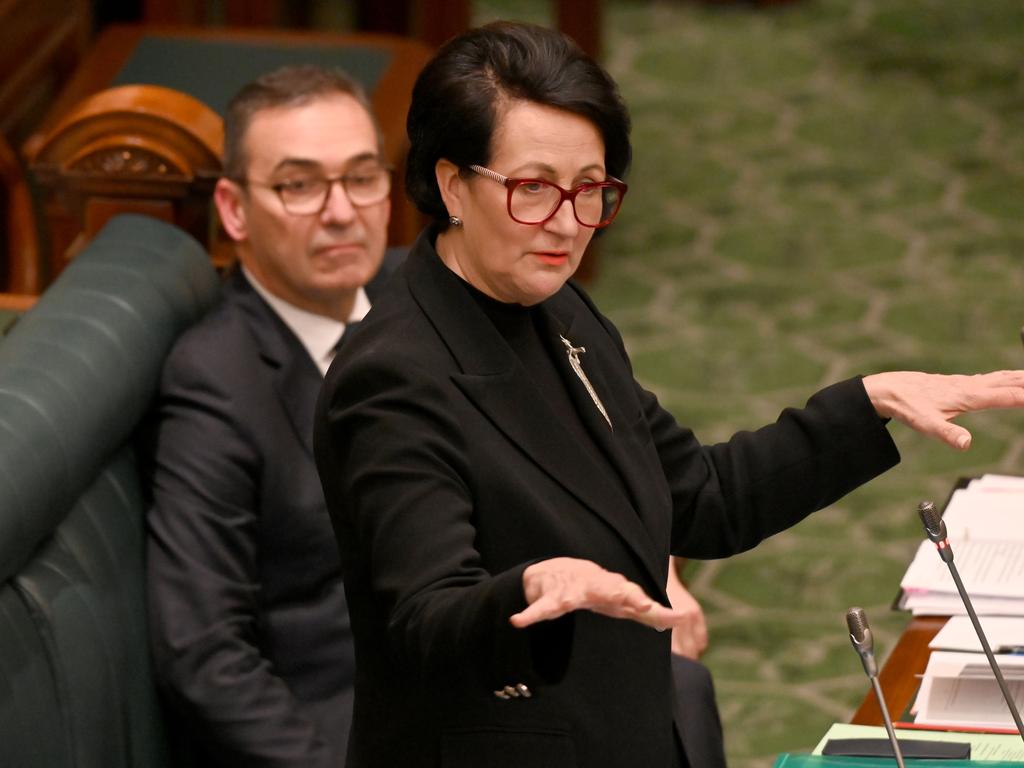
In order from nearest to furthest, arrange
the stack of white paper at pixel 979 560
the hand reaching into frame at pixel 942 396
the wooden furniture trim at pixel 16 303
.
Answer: the hand reaching into frame at pixel 942 396 → the stack of white paper at pixel 979 560 → the wooden furniture trim at pixel 16 303

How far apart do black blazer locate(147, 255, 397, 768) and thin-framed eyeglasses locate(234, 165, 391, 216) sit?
8.7 inches

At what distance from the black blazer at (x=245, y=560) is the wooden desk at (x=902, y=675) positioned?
2.35 ft

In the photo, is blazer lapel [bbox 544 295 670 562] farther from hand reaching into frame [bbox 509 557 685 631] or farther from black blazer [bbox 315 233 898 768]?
hand reaching into frame [bbox 509 557 685 631]

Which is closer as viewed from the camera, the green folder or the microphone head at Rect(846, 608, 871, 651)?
the microphone head at Rect(846, 608, 871, 651)

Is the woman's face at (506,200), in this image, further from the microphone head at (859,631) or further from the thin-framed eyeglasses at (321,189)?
the thin-framed eyeglasses at (321,189)

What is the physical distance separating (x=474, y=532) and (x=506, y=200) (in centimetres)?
33

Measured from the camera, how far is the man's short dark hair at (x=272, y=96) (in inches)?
111

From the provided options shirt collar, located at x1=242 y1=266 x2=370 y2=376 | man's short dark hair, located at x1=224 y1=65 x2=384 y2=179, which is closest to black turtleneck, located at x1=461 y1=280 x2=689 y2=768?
shirt collar, located at x1=242 y1=266 x2=370 y2=376

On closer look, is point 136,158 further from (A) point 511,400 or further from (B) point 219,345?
(A) point 511,400

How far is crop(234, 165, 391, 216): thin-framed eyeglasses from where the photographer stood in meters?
2.79

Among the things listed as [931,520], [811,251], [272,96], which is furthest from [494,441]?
[811,251]

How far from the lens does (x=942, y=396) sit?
6.54 feet

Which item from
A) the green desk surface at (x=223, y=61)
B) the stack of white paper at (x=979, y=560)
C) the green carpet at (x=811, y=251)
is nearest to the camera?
the stack of white paper at (x=979, y=560)

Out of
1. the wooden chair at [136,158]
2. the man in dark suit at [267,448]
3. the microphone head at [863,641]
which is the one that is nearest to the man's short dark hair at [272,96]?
the man in dark suit at [267,448]
